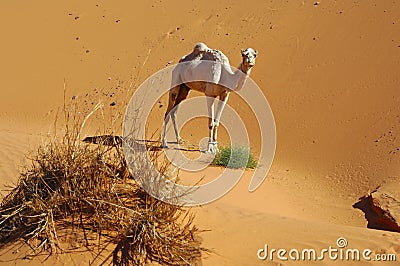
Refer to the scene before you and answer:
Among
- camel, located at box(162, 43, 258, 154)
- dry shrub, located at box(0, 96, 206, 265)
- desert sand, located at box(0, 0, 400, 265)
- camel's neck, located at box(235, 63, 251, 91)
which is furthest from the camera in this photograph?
camel, located at box(162, 43, 258, 154)

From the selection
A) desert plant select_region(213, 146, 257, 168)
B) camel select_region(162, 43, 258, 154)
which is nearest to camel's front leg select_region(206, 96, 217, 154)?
camel select_region(162, 43, 258, 154)

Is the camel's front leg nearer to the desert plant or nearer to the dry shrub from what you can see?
the desert plant

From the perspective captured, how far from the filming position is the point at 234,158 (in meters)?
8.72

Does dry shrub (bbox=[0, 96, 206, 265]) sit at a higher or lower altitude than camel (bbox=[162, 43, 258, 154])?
lower

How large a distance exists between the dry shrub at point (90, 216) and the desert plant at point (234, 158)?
4180mm

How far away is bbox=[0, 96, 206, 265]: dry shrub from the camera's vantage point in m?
3.99

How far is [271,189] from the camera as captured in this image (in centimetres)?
838

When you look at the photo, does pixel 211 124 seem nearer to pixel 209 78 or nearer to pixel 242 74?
pixel 209 78

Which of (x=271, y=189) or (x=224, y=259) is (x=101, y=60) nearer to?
(x=271, y=189)

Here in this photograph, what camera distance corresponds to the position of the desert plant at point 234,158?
340 inches

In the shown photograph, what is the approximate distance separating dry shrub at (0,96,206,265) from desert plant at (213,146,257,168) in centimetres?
418

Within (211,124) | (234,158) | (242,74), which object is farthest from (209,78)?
(234,158)

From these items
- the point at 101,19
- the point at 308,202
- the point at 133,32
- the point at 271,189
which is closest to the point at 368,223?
the point at 308,202

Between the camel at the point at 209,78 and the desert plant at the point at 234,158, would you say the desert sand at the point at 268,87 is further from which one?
the camel at the point at 209,78
